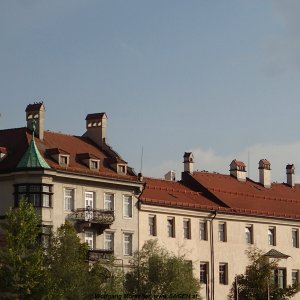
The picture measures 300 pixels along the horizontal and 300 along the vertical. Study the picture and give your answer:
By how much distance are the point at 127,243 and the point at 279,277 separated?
2068 centimetres

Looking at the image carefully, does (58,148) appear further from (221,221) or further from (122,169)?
(221,221)

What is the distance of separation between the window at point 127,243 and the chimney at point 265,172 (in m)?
26.2

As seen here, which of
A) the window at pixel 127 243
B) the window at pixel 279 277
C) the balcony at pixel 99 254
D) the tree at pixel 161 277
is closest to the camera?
the balcony at pixel 99 254

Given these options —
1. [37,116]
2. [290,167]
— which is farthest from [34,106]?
[290,167]

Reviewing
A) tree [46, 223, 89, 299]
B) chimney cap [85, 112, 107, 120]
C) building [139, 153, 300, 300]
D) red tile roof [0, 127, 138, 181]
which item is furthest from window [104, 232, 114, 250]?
chimney cap [85, 112, 107, 120]

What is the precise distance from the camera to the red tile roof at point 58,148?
10081 centimetres

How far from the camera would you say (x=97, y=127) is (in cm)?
11038

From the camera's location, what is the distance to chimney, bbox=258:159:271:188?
129 m

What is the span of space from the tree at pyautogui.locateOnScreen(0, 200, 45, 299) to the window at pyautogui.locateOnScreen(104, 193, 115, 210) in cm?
1510

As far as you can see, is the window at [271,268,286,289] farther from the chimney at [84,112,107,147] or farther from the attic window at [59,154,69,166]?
the attic window at [59,154,69,166]

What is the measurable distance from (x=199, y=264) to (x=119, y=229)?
11.0 meters

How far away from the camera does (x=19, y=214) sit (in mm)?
89188

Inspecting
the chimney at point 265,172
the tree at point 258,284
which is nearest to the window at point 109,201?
the tree at point 258,284

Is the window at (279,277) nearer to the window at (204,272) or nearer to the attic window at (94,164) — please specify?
the window at (204,272)
